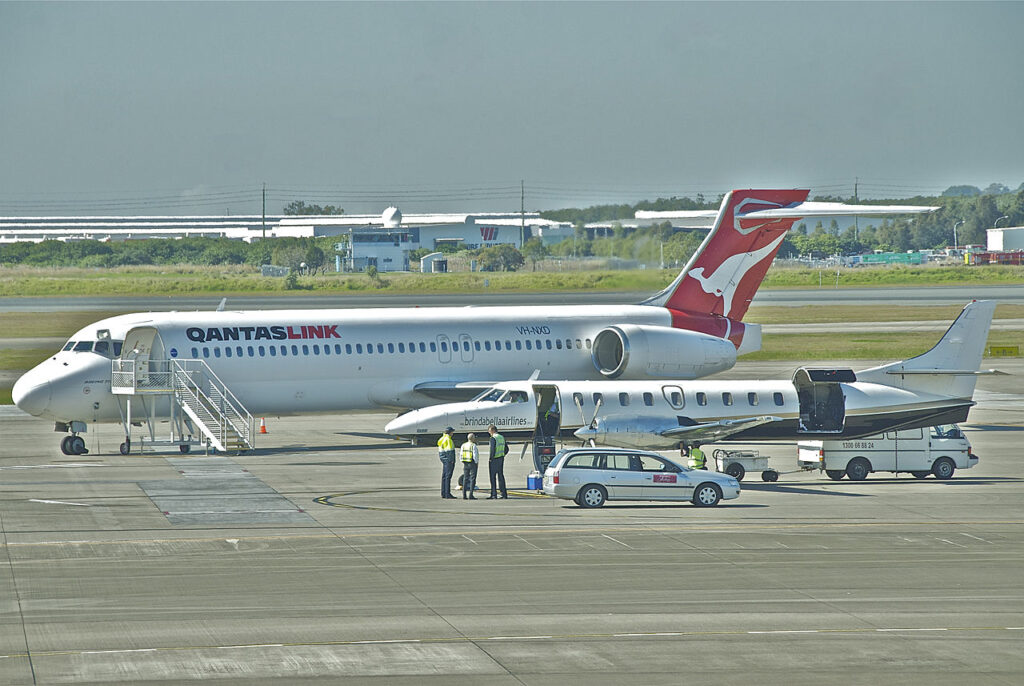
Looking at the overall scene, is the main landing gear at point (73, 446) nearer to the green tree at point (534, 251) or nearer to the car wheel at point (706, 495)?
the car wheel at point (706, 495)

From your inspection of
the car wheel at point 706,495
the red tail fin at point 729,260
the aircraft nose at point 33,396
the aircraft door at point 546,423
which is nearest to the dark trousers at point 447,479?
the aircraft door at point 546,423

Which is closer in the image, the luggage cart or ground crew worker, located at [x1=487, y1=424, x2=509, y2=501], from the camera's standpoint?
ground crew worker, located at [x1=487, y1=424, x2=509, y2=501]

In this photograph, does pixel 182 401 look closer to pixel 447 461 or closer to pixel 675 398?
pixel 447 461

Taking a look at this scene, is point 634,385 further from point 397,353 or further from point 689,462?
point 397,353

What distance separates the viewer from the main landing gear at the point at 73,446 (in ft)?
134

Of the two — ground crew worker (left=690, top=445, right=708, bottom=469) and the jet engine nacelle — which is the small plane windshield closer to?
ground crew worker (left=690, top=445, right=708, bottom=469)

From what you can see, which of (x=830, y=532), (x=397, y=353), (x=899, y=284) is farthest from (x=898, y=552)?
(x=899, y=284)

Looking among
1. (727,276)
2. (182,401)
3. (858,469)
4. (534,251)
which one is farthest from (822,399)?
(534,251)

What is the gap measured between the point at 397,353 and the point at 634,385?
10.6 m

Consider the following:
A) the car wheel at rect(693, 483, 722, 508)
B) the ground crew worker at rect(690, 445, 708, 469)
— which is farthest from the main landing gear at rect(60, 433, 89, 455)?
the car wheel at rect(693, 483, 722, 508)

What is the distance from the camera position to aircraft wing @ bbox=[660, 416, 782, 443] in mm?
35750

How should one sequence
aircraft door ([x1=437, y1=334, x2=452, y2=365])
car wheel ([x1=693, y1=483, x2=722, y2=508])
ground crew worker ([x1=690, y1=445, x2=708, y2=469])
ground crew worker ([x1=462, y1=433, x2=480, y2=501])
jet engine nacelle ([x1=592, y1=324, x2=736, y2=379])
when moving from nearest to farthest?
car wheel ([x1=693, y1=483, x2=722, y2=508]), ground crew worker ([x1=462, y1=433, x2=480, y2=501]), ground crew worker ([x1=690, y1=445, x2=708, y2=469]), aircraft door ([x1=437, y1=334, x2=452, y2=365]), jet engine nacelle ([x1=592, y1=324, x2=736, y2=379])

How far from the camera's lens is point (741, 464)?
115ft

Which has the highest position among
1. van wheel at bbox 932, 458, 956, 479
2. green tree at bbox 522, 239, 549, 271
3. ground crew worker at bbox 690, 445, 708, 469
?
green tree at bbox 522, 239, 549, 271
